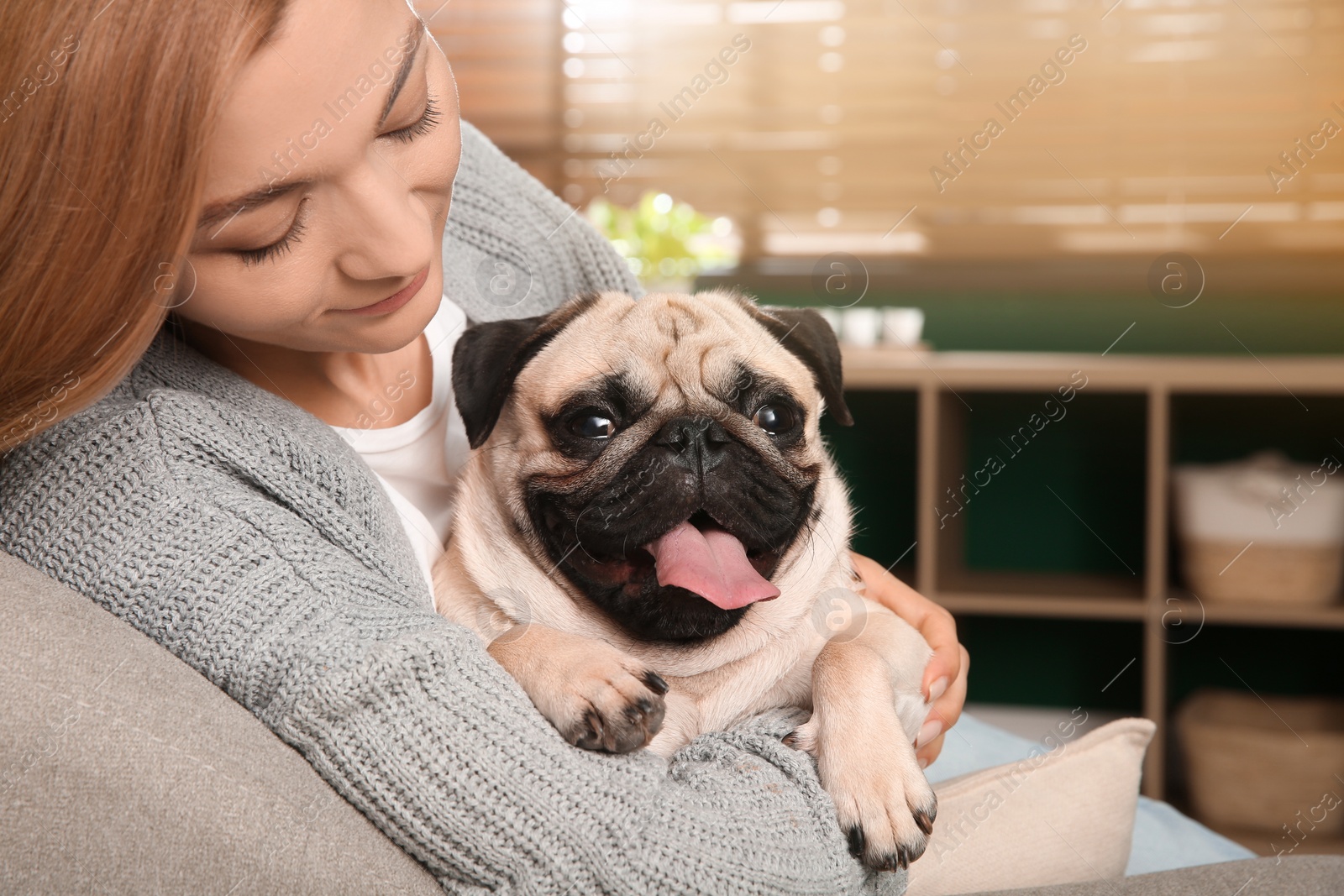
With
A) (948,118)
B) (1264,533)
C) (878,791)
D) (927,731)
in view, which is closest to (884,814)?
(878,791)

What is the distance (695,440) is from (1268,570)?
2335mm

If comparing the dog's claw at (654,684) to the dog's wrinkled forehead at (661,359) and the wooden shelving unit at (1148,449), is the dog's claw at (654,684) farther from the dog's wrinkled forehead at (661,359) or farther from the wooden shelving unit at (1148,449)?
the wooden shelving unit at (1148,449)

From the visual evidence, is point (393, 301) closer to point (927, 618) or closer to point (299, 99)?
point (299, 99)

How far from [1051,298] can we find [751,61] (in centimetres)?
137

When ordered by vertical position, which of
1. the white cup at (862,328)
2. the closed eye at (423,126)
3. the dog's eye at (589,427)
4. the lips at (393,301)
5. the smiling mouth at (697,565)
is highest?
the closed eye at (423,126)

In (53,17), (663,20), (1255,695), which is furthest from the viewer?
(663,20)

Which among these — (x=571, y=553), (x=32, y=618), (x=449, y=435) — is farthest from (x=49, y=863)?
(x=449, y=435)

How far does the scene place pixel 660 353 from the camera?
130 centimetres

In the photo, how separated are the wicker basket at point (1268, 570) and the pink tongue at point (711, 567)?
2.18 m

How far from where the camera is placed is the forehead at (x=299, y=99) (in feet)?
2.84

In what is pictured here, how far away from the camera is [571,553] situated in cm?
121

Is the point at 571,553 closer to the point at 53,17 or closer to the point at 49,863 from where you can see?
the point at 49,863

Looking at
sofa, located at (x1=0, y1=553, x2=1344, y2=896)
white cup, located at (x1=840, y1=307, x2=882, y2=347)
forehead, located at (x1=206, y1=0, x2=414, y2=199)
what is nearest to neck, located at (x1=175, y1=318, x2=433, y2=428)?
forehead, located at (x1=206, y1=0, x2=414, y2=199)

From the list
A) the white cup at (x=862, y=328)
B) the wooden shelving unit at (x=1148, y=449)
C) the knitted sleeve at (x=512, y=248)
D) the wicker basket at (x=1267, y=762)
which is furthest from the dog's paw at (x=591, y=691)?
the wicker basket at (x=1267, y=762)
